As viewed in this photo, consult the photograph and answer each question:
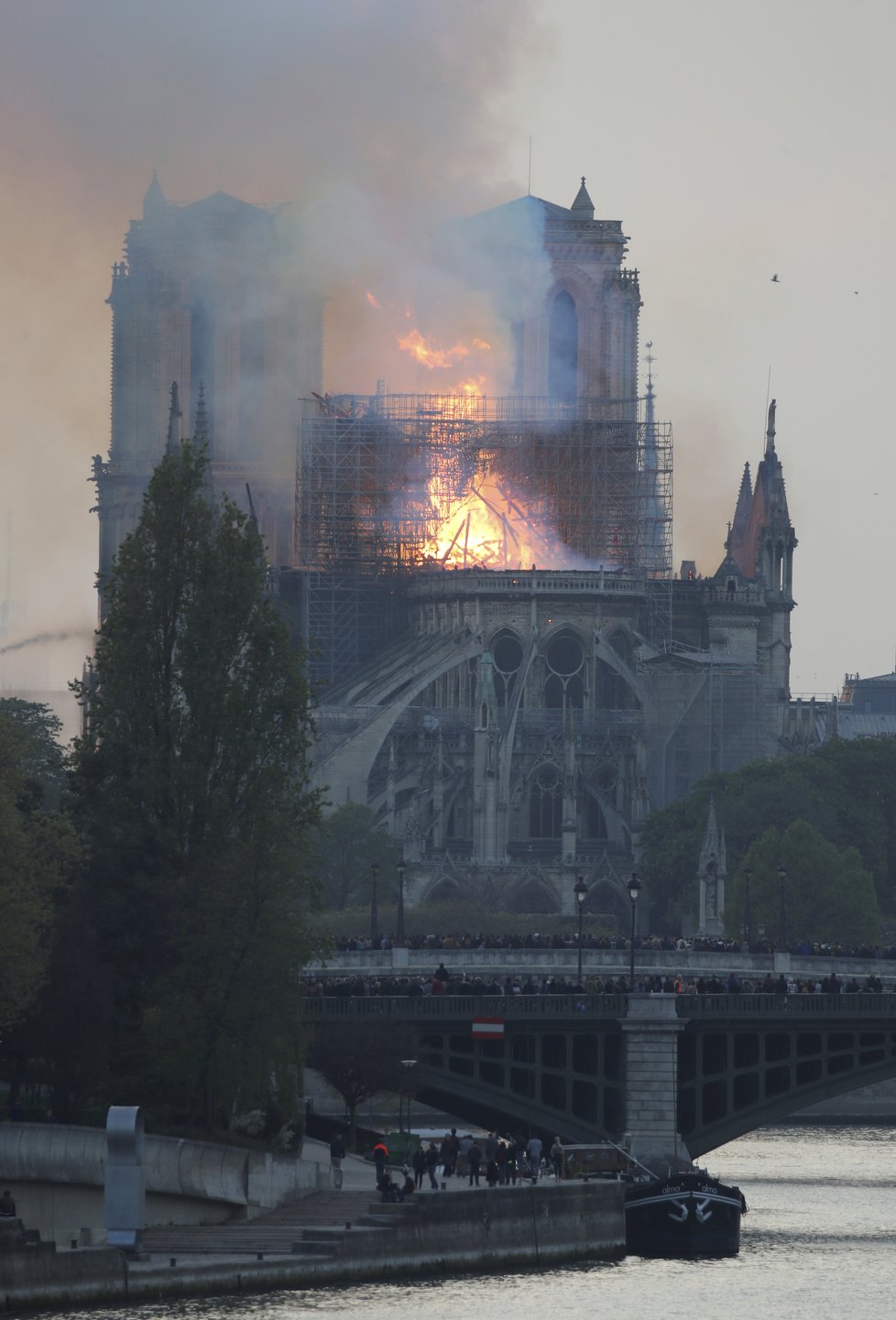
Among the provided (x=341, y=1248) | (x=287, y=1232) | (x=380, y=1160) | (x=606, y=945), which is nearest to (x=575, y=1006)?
(x=380, y=1160)

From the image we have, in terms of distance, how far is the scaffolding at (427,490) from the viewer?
6639 inches

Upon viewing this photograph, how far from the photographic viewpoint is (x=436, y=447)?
6722 inches

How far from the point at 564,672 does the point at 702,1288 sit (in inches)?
3719

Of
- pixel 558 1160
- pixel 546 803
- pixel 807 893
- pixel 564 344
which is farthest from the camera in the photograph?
pixel 564 344

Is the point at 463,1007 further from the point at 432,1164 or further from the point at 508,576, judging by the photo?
the point at 508,576

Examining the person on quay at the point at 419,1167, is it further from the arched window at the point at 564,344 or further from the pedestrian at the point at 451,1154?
the arched window at the point at 564,344

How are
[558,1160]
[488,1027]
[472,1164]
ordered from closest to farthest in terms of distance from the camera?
[472,1164] → [558,1160] → [488,1027]

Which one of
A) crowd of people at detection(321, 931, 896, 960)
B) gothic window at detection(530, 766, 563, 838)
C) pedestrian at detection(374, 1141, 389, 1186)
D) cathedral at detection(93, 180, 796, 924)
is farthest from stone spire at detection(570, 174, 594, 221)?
pedestrian at detection(374, 1141, 389, 1186)

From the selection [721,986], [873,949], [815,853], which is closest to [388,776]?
[815,853]

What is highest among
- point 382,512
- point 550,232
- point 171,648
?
point 550,232

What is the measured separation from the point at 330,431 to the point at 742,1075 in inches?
3237

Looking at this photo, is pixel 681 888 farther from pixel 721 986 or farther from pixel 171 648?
pixel 171 648

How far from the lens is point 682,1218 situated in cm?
7900

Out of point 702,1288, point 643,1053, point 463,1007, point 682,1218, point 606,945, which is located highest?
point 606,945
